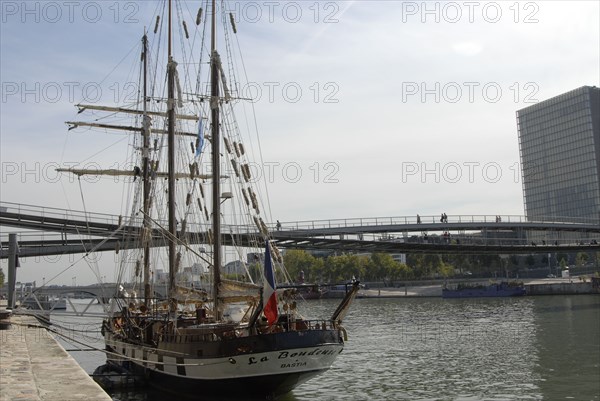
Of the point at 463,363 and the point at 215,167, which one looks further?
the point at 463,363

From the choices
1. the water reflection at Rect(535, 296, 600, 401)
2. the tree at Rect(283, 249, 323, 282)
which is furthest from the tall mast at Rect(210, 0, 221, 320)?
the tree at Rect(283, 249, 323, 282)

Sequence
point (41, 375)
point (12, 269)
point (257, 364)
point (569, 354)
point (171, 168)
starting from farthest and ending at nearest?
point (569, 354) → point (12, 269) → point (171, 168) → point (257, 364) → point (41, 375)

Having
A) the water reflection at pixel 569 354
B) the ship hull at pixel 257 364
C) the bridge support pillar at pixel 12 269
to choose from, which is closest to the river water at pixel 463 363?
the water reflection at pixel 569 354

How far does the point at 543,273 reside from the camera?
156 meters

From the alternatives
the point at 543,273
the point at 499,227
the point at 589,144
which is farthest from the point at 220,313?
the point at 589,144

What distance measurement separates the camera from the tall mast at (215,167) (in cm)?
2969

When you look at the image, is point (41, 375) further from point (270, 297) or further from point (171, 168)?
point (171, 168)

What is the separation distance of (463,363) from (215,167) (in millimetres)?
18268

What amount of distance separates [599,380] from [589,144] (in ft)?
566

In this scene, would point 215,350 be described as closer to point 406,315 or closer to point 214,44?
point 214,44

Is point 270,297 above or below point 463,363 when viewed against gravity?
above

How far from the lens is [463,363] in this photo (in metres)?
37.9

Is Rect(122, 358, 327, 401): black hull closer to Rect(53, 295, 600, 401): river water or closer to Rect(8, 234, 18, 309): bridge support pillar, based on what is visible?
Rect(53, 295, 600, 401): river water

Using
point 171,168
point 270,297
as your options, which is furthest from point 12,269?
point 270,297
